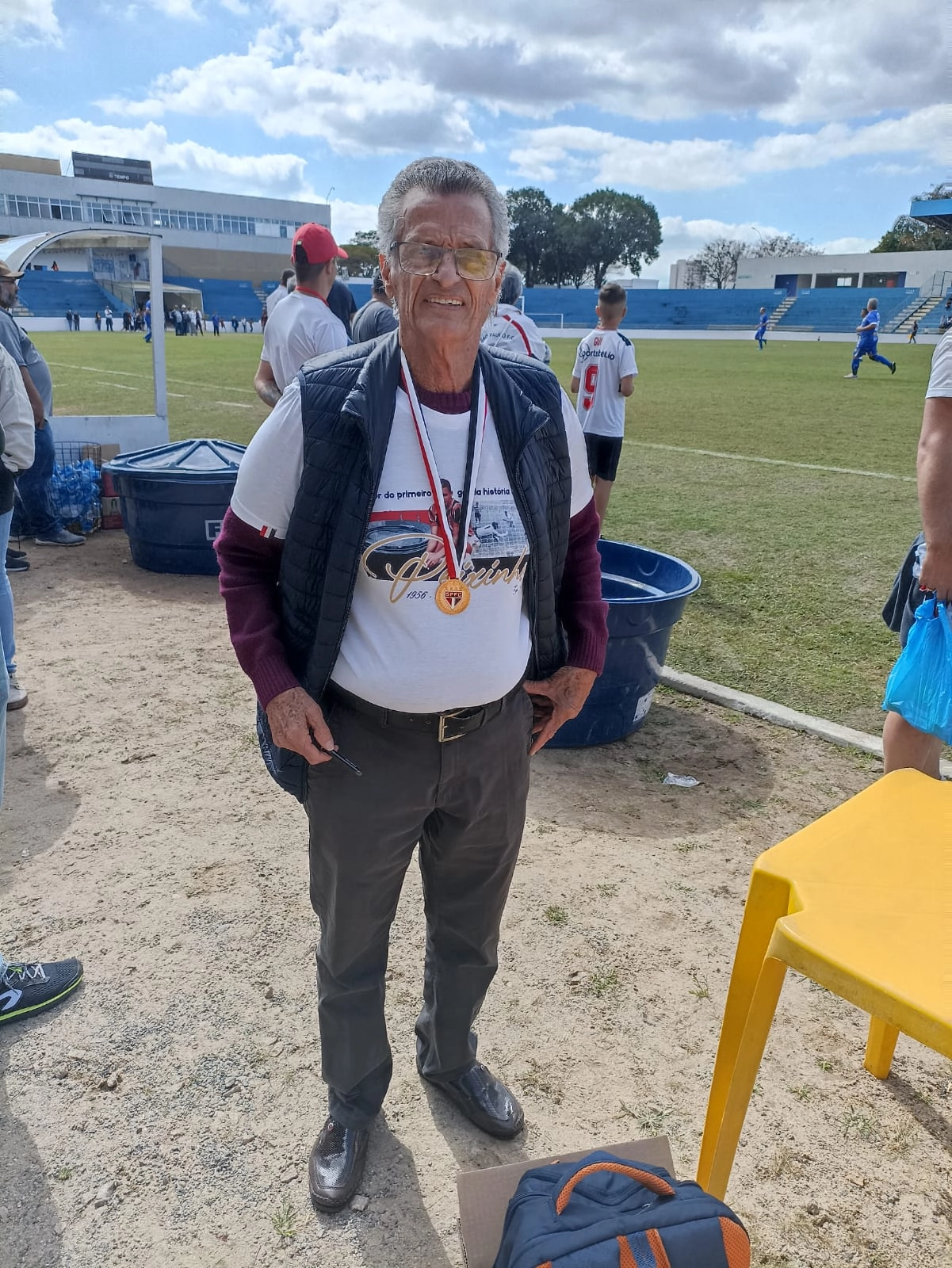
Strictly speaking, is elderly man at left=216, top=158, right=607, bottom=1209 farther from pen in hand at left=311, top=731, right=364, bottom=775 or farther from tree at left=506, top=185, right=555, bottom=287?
tree at left=506, top=185, right=555, bottom=287

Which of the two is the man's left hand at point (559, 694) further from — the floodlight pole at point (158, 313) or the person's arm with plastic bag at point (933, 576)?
the floodlight pole at point (158, 313)

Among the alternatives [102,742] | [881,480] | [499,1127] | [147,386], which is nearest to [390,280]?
[499,1127]

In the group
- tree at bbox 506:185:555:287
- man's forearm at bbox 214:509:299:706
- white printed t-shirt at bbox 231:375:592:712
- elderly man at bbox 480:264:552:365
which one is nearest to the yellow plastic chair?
white printed t-shirt at bbox 231:375:592:712

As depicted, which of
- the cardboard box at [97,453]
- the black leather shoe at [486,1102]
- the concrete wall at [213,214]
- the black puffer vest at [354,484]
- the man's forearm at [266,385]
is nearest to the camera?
the black puffer vest at [354,484]

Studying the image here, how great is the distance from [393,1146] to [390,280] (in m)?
2.07

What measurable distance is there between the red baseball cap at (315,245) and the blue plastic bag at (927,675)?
380cm

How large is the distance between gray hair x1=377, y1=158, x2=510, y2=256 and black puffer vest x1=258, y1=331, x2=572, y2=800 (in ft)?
0.75

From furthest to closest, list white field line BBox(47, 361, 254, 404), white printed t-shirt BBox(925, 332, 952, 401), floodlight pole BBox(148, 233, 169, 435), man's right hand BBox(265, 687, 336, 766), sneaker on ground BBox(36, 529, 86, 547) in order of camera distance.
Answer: white field line BBox(47, 361, 254, 404), floodlight pole BBox(148, 233, 169, 435), sneaker on ground BBox(36, 529, 86, 547), white printed t-shirt BBox(925, 332, 952, 401), man's right hand BBox(265, 687, 336, 766)

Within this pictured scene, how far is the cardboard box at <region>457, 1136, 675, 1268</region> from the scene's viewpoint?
5.92 ft

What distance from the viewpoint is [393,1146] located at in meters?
2.27

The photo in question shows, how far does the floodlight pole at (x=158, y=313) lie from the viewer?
8062 mm

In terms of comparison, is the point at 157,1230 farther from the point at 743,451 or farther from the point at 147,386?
the point at 147,386
